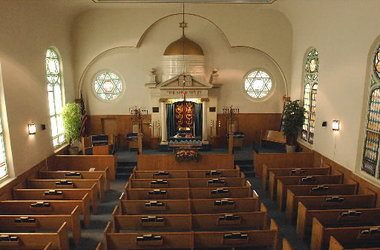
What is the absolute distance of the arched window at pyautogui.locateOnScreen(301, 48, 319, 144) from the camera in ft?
37.8

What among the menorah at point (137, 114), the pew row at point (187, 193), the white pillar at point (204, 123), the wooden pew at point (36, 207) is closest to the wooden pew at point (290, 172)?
the pew row at point (187, 193)

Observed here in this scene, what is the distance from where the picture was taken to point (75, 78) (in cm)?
1374

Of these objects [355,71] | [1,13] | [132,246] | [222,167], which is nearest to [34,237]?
[132,246]

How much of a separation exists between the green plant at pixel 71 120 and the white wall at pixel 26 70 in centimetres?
92

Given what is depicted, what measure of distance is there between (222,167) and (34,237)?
6.60 meters

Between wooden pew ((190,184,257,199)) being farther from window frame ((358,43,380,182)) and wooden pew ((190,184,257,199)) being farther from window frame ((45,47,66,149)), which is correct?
window frame ((45,47,66,149))

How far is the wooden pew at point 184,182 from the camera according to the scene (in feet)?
28.1

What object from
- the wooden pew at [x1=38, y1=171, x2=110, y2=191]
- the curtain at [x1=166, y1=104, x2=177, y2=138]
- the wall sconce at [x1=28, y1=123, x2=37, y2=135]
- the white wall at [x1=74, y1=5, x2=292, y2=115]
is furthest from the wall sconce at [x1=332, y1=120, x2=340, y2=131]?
the wall sconce at [x1=28, y1=123, x2=37, y2=135]

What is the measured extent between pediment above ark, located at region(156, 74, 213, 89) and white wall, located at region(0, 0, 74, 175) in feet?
14.9

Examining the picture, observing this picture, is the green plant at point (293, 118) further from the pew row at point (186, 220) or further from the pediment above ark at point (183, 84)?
the pew row at point (186, 220)

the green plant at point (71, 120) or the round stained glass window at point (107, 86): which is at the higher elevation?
the round stained glass window at point (107, 86)

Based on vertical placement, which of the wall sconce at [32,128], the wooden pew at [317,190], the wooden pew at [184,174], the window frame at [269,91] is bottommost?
the wooden pew at [317,190]

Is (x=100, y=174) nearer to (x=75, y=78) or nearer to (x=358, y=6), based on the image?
(x=75, y=78)

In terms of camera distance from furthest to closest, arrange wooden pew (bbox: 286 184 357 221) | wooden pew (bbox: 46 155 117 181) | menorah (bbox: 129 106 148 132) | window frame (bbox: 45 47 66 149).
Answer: menorah (bbox: 129 106 148 132) < window frame (bbox: 45 47 66 149) < wooden pew (bbox: 46 155 117 181) < wooden pew (bbox: 286 184 357 221)
